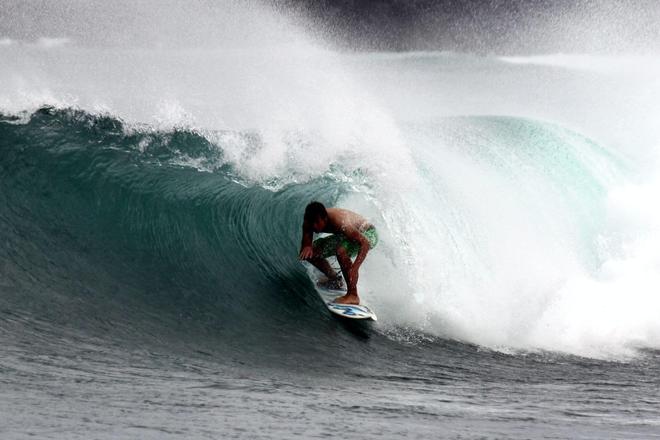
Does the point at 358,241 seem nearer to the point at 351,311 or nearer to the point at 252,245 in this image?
the point at 351,311

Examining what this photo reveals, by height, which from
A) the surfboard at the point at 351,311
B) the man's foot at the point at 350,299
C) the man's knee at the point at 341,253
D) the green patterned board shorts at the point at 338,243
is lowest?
the surfboard at the point at 351,311

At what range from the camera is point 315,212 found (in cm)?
745

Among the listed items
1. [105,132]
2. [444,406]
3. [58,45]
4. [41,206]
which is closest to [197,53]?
[58,45]

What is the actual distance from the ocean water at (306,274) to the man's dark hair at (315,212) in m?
0.96

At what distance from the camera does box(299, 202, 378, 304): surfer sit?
7672 millimetres

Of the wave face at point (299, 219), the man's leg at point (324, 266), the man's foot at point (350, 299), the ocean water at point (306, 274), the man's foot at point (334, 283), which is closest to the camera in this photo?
the ocean water at point (306, 274)

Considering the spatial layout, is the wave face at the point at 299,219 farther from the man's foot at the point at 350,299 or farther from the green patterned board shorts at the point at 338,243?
the green patterned board shorts at the point at 338,243

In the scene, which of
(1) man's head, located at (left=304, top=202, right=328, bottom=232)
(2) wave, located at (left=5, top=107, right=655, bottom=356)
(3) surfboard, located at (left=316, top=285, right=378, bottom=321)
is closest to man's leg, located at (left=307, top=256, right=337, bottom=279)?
(2) wave, located at (left=5, top=107, right=655, bottom=356)

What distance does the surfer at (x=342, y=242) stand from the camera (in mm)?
7672

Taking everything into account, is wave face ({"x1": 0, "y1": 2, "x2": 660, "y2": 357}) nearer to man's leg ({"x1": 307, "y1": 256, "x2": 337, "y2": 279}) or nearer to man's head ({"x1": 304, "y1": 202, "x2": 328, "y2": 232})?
man's leg ({"x1": 307, "y1": 256, "x2": 337, "y2": 279})

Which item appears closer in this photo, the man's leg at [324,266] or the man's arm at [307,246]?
the man's arm at [307,246]

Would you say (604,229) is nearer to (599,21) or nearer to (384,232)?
(384,232)

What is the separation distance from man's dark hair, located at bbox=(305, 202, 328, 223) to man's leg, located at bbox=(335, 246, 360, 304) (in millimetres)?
523

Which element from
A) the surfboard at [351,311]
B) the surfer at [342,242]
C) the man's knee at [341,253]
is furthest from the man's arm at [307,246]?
the surfboard at [351,311]
